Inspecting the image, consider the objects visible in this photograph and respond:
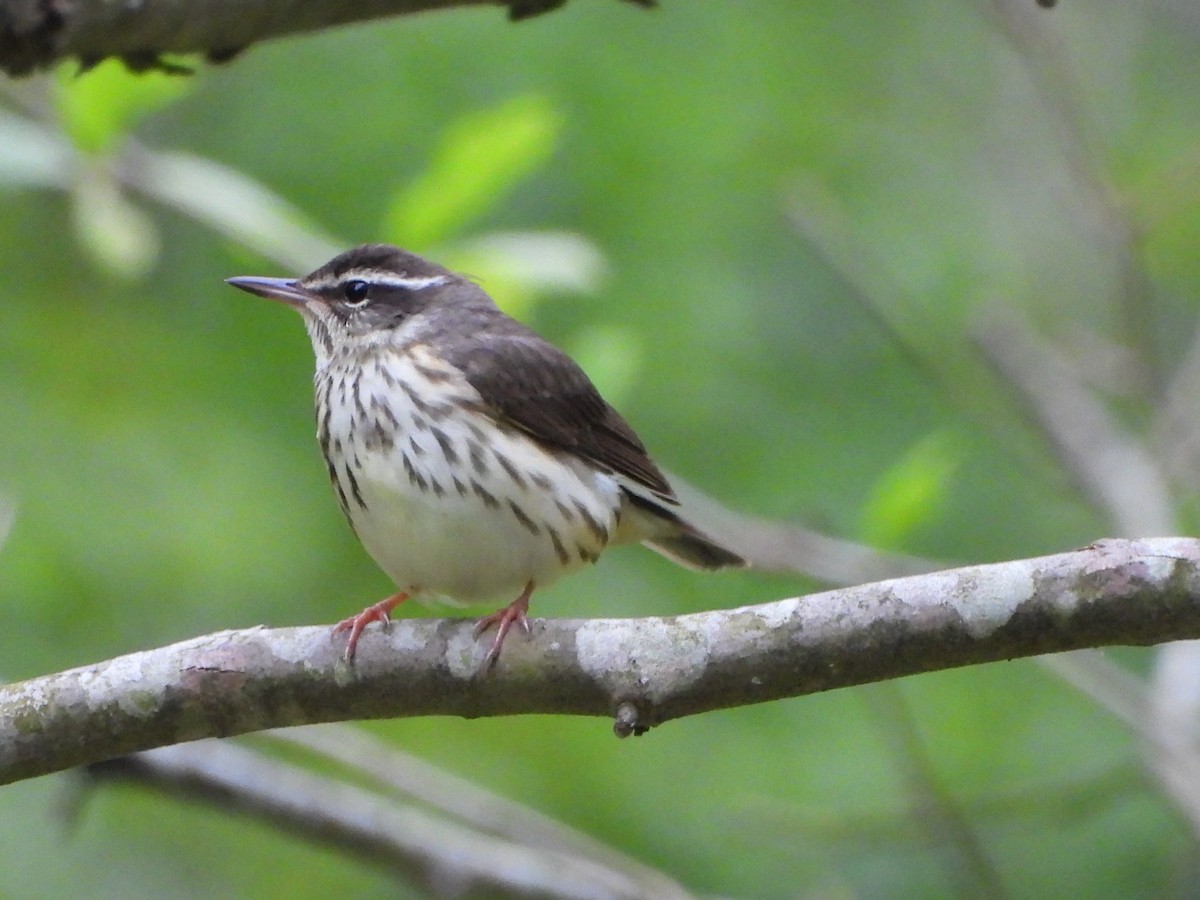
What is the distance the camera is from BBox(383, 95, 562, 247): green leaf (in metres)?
5.18

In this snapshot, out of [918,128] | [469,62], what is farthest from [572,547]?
[918,128]

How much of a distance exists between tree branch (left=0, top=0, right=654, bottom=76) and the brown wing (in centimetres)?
133

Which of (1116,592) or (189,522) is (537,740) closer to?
(189,522)

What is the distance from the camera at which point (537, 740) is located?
7188 mm

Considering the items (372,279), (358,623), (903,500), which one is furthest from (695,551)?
(358,623)

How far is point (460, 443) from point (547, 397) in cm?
51

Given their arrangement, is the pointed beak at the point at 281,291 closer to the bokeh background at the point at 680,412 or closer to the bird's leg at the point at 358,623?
the bokeh background at the point at 680,412

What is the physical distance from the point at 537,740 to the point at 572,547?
2.49 m

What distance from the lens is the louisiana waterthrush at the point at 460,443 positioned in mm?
4723

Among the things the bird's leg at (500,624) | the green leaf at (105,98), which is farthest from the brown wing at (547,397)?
the green leaf at (105,98)

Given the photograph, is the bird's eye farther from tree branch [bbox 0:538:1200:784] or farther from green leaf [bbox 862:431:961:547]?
green leaf [bbox 862:431:961:547]

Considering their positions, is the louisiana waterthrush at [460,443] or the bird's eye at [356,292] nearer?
the louisiana waterthrush at [460,443]

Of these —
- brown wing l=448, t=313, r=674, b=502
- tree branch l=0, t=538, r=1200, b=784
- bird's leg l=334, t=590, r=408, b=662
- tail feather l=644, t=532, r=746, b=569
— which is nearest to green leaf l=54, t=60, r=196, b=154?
brown wing l=448, t=313, r=674, b=502

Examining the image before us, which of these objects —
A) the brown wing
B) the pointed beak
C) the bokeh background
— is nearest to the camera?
the brown wing
